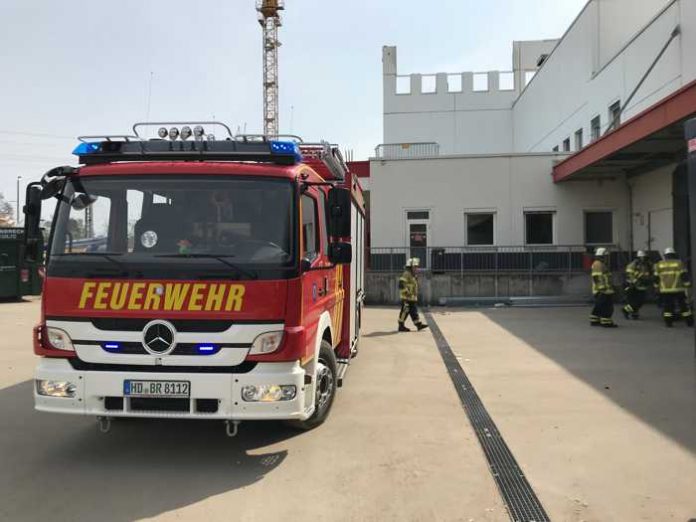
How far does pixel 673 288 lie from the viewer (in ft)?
37.3

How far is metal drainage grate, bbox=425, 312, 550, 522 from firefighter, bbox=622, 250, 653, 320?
296 inches

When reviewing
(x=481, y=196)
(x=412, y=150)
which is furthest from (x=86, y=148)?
(x=412, y=150)

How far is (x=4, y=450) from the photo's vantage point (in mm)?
4609

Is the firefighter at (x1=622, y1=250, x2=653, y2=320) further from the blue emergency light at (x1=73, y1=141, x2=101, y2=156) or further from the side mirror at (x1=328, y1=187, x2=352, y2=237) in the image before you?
the blue emergency light at (x1=73, y1=141, x2=101, y2=156)

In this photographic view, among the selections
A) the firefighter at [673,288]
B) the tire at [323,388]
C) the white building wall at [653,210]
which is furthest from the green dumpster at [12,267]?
the white building wall at [653,210]

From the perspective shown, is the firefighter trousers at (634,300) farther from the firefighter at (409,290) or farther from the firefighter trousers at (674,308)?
the firefighter at (409,290)

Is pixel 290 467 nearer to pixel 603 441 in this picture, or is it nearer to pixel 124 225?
pixel 124 225

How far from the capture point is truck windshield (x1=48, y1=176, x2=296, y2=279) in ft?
13.1

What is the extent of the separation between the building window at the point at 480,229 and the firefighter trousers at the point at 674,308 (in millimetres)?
7462

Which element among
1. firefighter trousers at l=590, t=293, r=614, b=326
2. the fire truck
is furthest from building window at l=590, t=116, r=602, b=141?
the fire truck

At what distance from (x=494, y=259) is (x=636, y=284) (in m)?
5.69

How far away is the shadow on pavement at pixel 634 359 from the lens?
5609mm

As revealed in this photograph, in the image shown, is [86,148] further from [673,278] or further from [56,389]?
[673,278]

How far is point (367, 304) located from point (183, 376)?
14125mm
